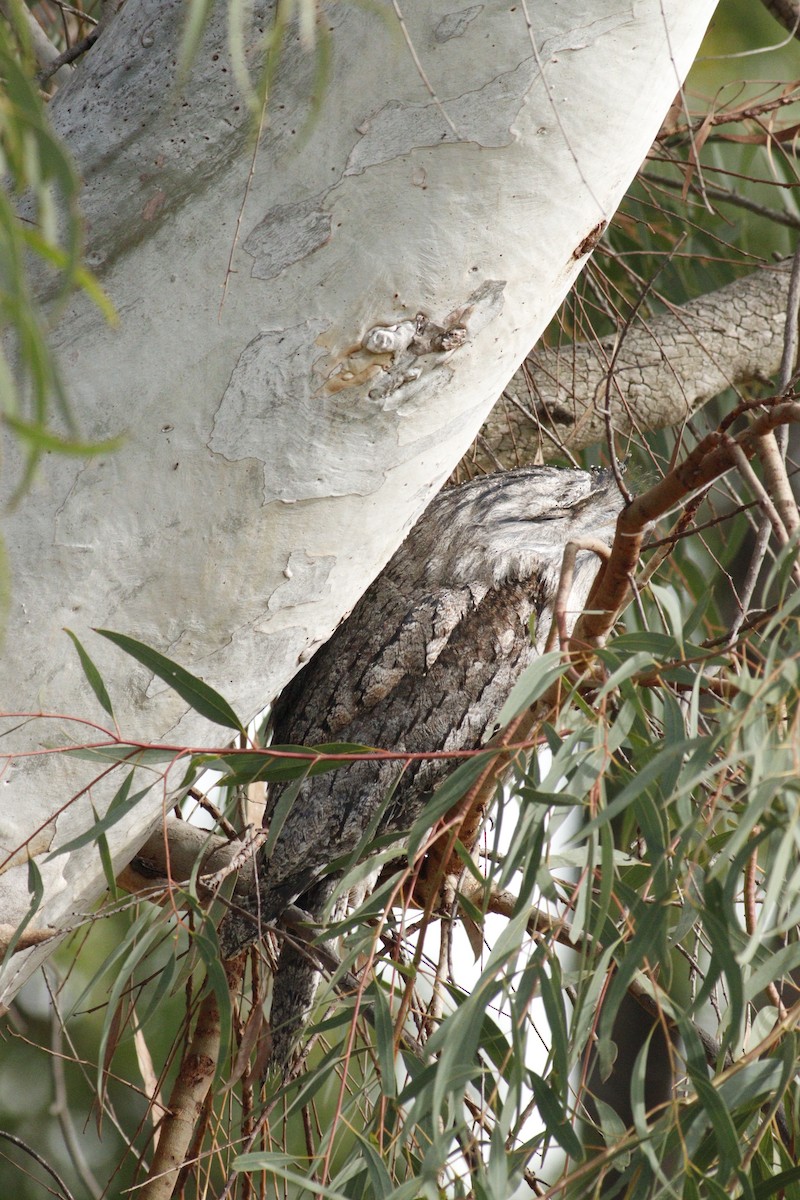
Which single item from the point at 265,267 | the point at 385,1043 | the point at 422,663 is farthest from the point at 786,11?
the point at 385,1043

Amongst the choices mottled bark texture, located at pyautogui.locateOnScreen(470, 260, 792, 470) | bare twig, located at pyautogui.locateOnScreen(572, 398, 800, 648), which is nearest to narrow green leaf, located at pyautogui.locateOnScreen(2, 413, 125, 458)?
bare twig, located at pyautogui.locateOnScreen(572, 398, 800, 648)

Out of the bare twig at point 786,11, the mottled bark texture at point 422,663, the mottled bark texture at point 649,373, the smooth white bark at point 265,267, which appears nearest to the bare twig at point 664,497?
the smooth white bark at point 265,267

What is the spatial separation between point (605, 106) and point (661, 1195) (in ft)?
3.07

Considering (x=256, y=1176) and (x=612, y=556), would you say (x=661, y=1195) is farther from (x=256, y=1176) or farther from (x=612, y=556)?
(x=256, y=1176)

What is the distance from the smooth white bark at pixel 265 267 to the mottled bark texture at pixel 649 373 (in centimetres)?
104

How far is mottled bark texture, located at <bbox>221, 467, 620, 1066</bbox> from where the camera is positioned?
1388 mm

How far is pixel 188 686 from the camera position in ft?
2.69

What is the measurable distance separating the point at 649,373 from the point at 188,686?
1.61 meters

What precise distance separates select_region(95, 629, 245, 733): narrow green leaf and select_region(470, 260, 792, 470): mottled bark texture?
1.29 metres

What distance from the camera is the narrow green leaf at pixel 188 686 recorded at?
31.8 inches

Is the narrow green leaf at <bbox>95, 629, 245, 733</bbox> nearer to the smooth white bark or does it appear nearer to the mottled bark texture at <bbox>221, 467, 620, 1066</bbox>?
the smooth white bark

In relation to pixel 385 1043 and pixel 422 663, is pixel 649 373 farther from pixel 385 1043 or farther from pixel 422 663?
pixel 385 1043

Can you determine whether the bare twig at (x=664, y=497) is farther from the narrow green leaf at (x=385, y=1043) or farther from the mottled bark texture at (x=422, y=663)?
the mottled bark texture at (x=422, y=663)

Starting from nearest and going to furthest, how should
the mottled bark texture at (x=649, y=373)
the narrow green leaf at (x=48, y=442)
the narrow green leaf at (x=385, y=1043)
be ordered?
1. the narrow green leaf at (x=48, y=442)
2. the narrow green leaf at (x=385, y=1043)
3. the mottled bark texture at (x=649, y=373)
